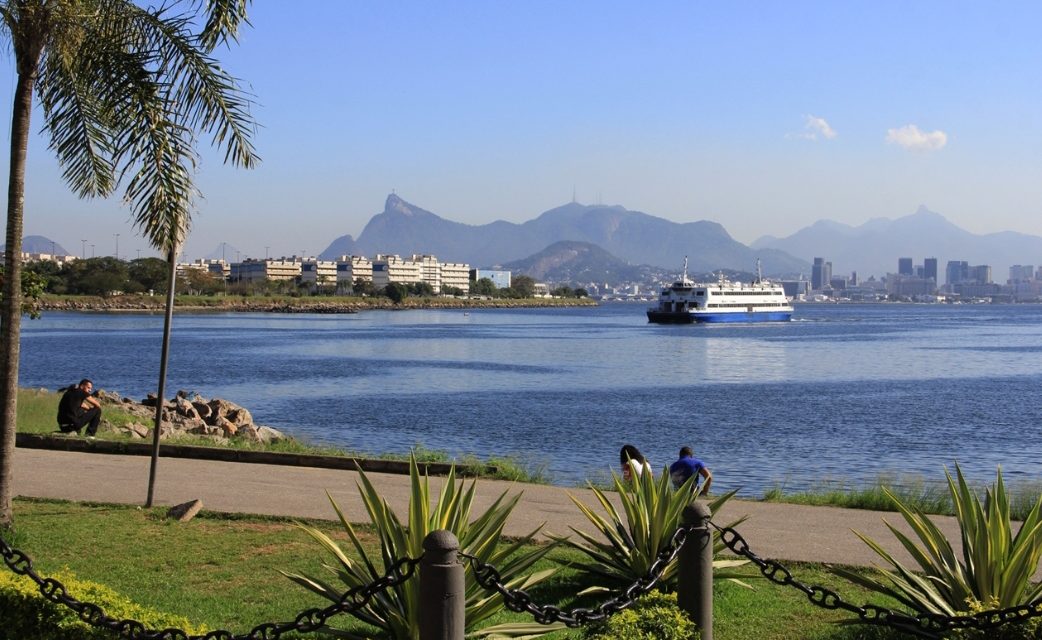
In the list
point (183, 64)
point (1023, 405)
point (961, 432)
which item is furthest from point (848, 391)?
point (183, 64)

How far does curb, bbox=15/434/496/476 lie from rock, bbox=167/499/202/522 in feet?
12.6

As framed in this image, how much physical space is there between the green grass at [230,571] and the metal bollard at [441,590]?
224cm

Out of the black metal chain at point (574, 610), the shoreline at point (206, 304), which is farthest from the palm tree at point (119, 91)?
the shoreline at point (206, 304)

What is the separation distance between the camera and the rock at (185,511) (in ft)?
35.6

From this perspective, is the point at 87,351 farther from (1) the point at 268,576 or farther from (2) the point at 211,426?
(1) the point at 268,576

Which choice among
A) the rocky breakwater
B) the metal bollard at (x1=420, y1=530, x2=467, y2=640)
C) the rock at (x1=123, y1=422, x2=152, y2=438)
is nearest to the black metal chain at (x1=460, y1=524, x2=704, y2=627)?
the metal bollard at (x1=420, y1=530, x2=467, y2=640)

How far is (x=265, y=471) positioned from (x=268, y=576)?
6250mm

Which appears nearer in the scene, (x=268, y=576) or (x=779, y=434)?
(x=268, y=576)

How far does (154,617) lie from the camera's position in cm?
579

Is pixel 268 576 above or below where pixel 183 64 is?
below

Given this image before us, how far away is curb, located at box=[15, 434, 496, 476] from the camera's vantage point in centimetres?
1485

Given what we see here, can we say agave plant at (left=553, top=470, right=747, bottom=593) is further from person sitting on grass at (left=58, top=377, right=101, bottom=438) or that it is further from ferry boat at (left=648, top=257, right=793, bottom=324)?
ferry boat at (left=648, top=257, right=793, bottom=324)

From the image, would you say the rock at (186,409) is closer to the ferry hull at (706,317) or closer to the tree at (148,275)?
the ferry hull at (706,317)

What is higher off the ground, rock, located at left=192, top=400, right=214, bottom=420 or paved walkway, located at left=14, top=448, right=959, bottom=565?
paved walkway, located at left=14, top=448, right=959, bottom=565
